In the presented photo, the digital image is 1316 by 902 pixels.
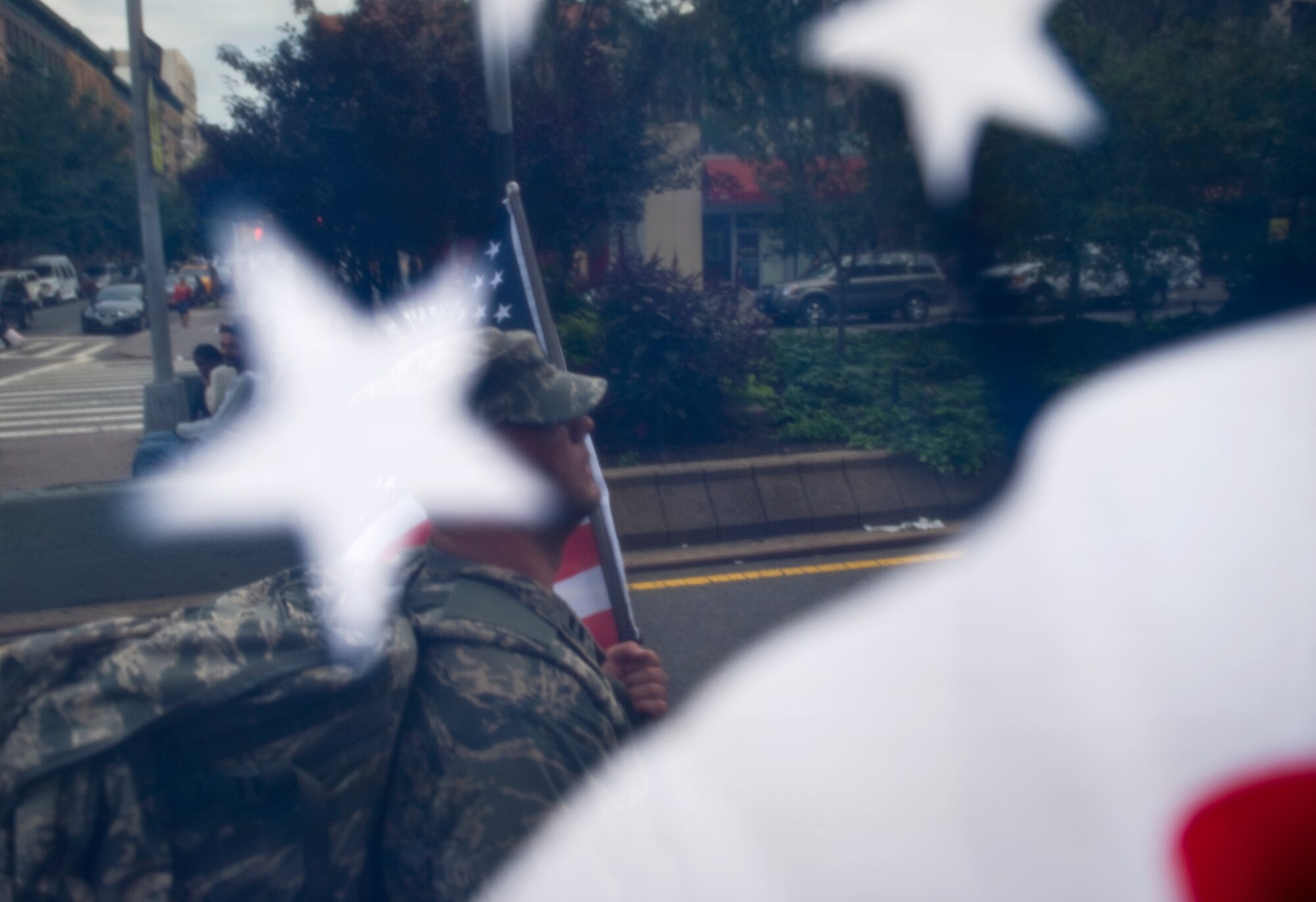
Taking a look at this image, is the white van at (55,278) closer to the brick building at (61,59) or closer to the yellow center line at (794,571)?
the brick building at (61,59)

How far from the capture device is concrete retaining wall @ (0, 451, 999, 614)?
22.6 ft

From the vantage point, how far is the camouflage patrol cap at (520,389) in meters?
1.74

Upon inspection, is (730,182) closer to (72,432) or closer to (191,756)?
(72,432)

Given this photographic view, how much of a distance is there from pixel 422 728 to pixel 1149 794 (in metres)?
3.57

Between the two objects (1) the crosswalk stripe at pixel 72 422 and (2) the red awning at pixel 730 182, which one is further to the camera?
(2) the red awning at pixel 730 182

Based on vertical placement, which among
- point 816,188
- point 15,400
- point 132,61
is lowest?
point 15,400

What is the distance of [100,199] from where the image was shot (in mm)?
54406

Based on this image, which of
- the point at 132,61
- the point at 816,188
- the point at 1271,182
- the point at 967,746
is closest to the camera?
the point at 967,746

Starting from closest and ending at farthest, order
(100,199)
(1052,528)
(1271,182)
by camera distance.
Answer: (1052,528) < (1271,182) < (100,199)

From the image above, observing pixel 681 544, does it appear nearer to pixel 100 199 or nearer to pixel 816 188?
pixel 816 188

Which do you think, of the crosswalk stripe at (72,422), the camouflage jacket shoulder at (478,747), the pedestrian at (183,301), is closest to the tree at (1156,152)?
the crosswalk stripe at (72,422)

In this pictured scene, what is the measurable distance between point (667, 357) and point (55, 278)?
49.5m

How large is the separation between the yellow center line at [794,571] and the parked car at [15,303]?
106ft

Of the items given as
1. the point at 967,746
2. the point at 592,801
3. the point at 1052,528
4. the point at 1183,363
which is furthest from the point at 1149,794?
the point at 1183,363
